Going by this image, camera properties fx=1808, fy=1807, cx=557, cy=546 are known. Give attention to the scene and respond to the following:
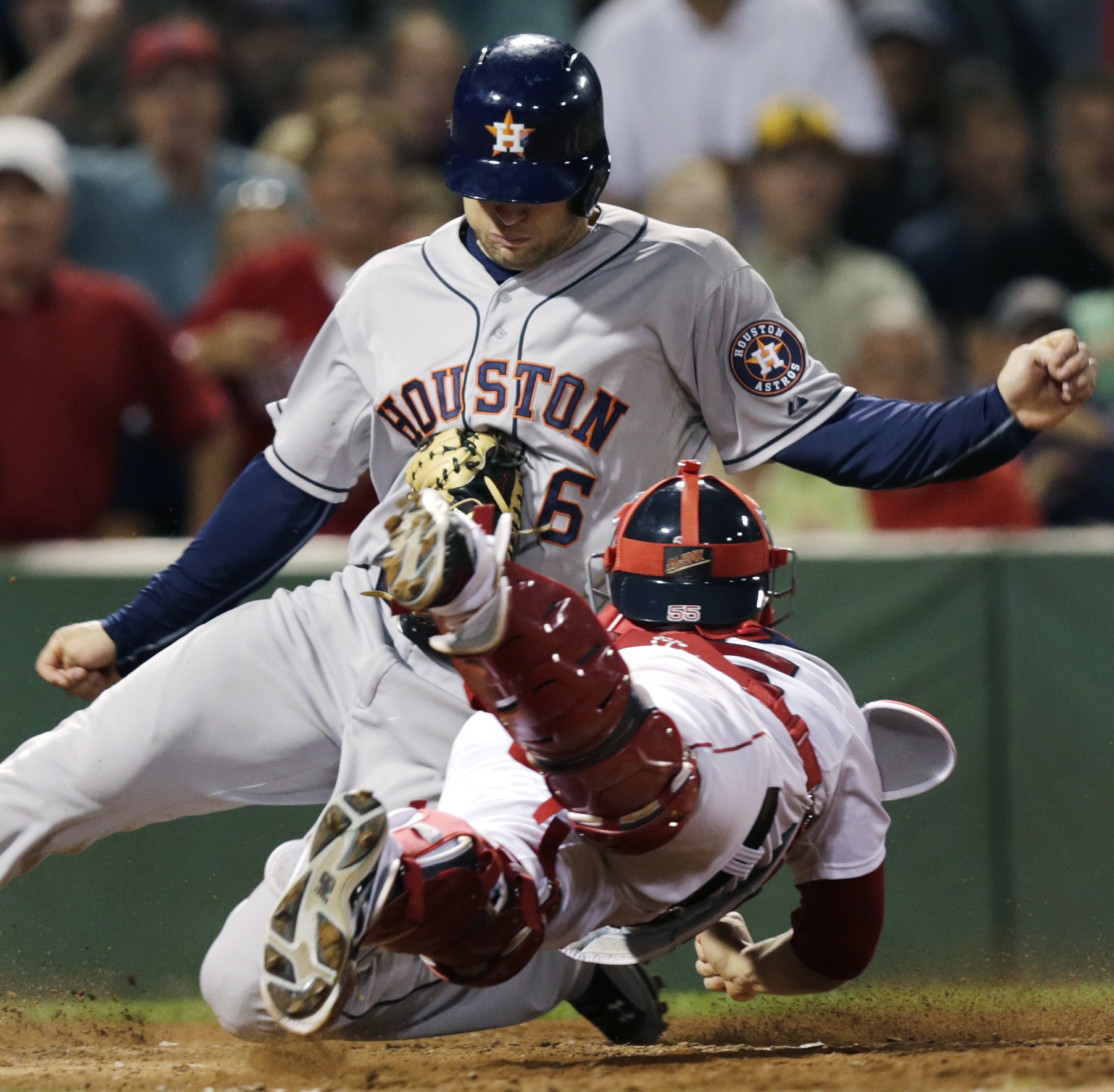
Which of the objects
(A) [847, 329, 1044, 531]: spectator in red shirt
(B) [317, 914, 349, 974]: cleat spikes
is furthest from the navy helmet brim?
(A) [847, 329, 1044, 531]: spectator in red shirt

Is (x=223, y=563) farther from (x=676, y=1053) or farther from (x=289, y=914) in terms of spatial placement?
(x=676, y=1053)

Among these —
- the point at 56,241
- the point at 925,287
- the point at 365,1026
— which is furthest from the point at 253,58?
the point at 365,1026

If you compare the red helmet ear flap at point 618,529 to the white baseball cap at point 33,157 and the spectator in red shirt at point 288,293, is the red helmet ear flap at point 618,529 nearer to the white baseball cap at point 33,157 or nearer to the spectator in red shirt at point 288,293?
the spectator in red shirt at point 288,293

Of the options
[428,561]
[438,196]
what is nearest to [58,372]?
[438,196]

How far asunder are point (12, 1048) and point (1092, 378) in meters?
2.63

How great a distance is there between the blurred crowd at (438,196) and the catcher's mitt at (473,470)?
180cm

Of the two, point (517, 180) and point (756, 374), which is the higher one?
point (517, 180)

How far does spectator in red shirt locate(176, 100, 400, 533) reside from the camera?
5785mm

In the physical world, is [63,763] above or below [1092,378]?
below

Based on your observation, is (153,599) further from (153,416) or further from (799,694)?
(153,416)

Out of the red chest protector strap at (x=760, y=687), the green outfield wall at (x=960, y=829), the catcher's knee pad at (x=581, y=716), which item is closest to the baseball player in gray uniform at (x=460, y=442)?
the red chest protector strap at (x=760, y=687)

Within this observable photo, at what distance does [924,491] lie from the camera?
5.39m

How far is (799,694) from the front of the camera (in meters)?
3.04

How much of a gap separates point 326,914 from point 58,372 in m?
3.44
